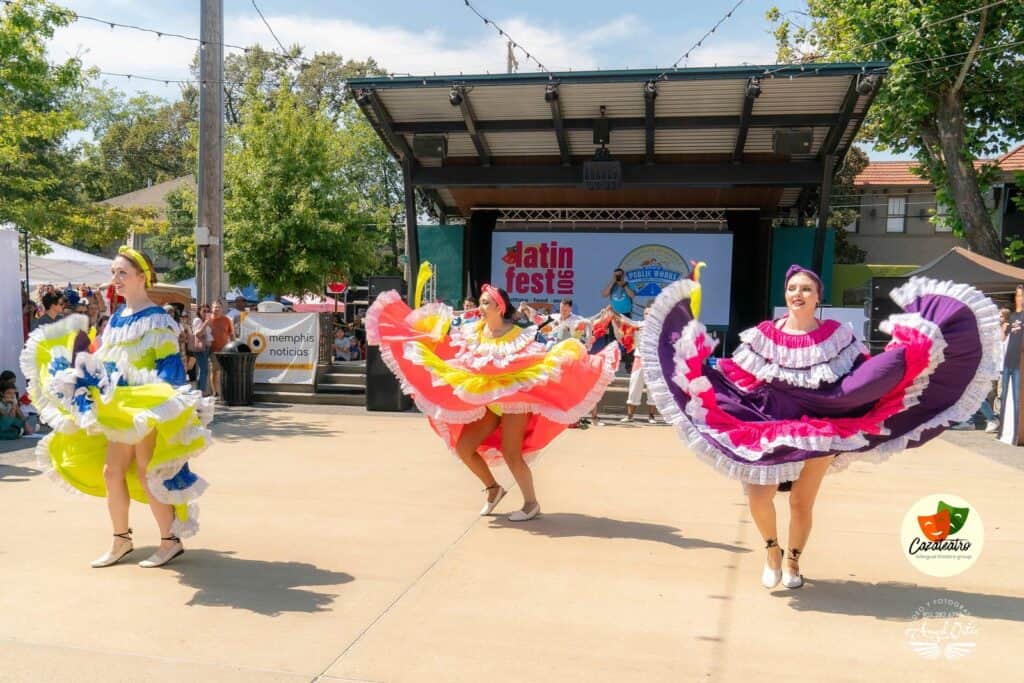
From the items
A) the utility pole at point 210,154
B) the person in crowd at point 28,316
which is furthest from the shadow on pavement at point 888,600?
the utility pole at point 210,154

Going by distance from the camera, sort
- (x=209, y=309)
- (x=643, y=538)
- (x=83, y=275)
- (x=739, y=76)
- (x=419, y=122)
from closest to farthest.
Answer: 1. (x=643, y=538)
2. (x=739, y=76)
3. (x=209, y=309)
4. (x=419, y=122)
5. (x=83, y=275)

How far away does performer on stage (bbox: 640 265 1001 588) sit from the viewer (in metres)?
4.43

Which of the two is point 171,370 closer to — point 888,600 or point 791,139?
point 888,600

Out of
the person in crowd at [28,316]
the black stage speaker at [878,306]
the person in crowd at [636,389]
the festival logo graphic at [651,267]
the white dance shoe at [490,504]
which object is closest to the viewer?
the white dance shoe at [490,504]

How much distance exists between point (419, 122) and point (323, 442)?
729cm

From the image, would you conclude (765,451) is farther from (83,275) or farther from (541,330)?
(83,275)

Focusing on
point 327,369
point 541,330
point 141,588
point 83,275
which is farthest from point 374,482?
point 83,275

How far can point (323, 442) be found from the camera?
10.1 meters

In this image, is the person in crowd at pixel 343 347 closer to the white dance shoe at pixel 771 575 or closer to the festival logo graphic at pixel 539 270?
the festival logo graphic at pixel 539 270

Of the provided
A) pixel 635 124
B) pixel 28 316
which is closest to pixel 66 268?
pixel 28 316

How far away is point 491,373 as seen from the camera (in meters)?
6.10

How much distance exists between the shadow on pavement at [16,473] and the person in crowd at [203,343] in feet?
17.8

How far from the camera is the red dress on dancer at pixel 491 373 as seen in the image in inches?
240

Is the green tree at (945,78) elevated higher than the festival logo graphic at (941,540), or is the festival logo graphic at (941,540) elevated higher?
the green tree at (945,78)
